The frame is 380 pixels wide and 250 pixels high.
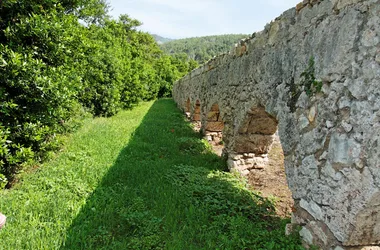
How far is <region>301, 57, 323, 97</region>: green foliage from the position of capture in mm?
2560

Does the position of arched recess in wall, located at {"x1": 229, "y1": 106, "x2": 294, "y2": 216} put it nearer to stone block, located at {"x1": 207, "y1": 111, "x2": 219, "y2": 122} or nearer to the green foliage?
the green foliage

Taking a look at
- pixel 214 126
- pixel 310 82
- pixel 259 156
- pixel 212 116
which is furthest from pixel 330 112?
pixel 214 126

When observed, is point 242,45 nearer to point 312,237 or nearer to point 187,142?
point 187,142

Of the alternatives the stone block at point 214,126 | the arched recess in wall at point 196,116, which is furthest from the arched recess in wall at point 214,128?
the arched recess in wall at point 196,116

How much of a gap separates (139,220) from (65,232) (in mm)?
818

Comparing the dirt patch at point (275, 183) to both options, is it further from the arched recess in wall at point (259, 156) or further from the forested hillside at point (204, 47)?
the forested hillside at point (204, 47)

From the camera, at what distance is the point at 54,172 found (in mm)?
4453

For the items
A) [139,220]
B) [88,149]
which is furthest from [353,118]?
[88,149]

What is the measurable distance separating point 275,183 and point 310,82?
2.64m

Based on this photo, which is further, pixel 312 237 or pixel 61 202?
pixel 61 202

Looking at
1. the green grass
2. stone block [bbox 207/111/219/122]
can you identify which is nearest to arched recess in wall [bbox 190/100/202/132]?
stone block [bbox 207/111/219/122]

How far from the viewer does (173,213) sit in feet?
11.1

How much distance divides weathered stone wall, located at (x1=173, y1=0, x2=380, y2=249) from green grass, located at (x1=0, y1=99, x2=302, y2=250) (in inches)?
25.7

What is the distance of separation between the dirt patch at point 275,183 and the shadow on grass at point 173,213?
0.26 metres
